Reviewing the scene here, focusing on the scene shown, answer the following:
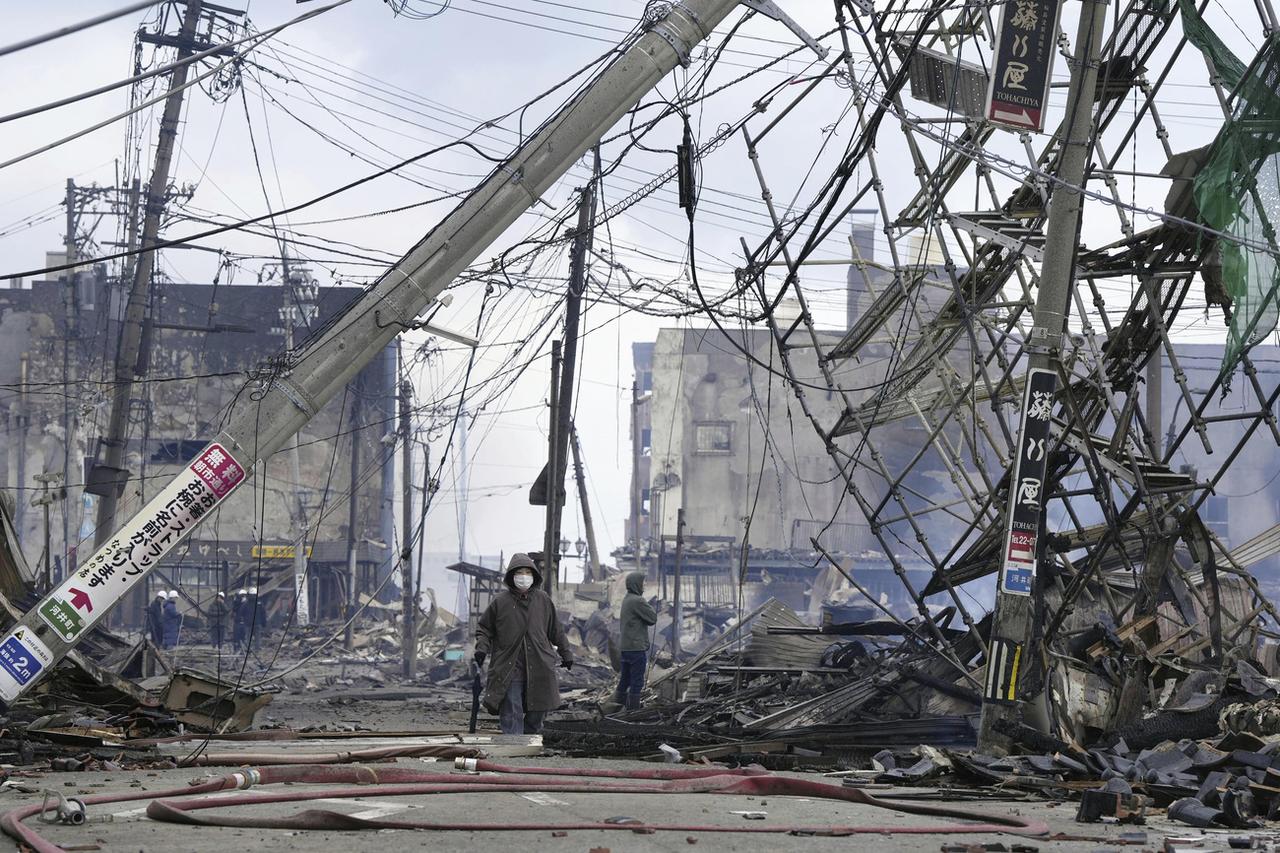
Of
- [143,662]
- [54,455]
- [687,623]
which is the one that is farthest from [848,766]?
[54,455]

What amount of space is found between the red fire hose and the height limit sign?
18.6 ft

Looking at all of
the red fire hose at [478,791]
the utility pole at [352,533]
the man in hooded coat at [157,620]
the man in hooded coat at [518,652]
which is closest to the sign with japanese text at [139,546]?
the red fire hose at [478,791]

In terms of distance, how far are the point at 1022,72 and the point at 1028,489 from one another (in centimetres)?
337

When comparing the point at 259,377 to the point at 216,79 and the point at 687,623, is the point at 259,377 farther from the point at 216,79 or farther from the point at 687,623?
the point at 687,623

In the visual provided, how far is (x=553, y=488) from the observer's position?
24594 mm

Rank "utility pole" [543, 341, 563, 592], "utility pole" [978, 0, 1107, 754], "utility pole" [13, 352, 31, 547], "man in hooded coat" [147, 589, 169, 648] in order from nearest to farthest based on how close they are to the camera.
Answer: "utility pole" [978, 0, 1107, 754], "utility pole" [543, 341, 563, 592], "man in hooded coat" [147, 589, 169, 648], "utility pole" [13, 352, 31, 547]

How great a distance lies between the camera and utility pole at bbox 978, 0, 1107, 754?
10.9 metres

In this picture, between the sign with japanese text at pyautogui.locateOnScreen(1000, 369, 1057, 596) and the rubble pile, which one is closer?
the sign with japanese text at pyautogui.locateOnScreen(1000, 369, 1057, 596)

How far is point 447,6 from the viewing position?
1241 centimetres

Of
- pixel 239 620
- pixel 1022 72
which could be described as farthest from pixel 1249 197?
pixel 239 620

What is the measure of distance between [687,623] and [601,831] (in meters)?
53.4

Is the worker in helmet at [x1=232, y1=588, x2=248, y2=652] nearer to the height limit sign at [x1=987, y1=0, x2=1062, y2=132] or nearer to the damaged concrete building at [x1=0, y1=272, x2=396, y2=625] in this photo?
the damaged concrete building at [x1=0, y1=272, x2=396, y2=625]

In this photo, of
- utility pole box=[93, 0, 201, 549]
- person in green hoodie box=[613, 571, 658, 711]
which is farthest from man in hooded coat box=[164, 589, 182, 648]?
person in green hoodie box=[613, 571, 658, 711]

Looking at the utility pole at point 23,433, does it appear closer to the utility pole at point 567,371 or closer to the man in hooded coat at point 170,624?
the man in hooded coat at point 170,624
